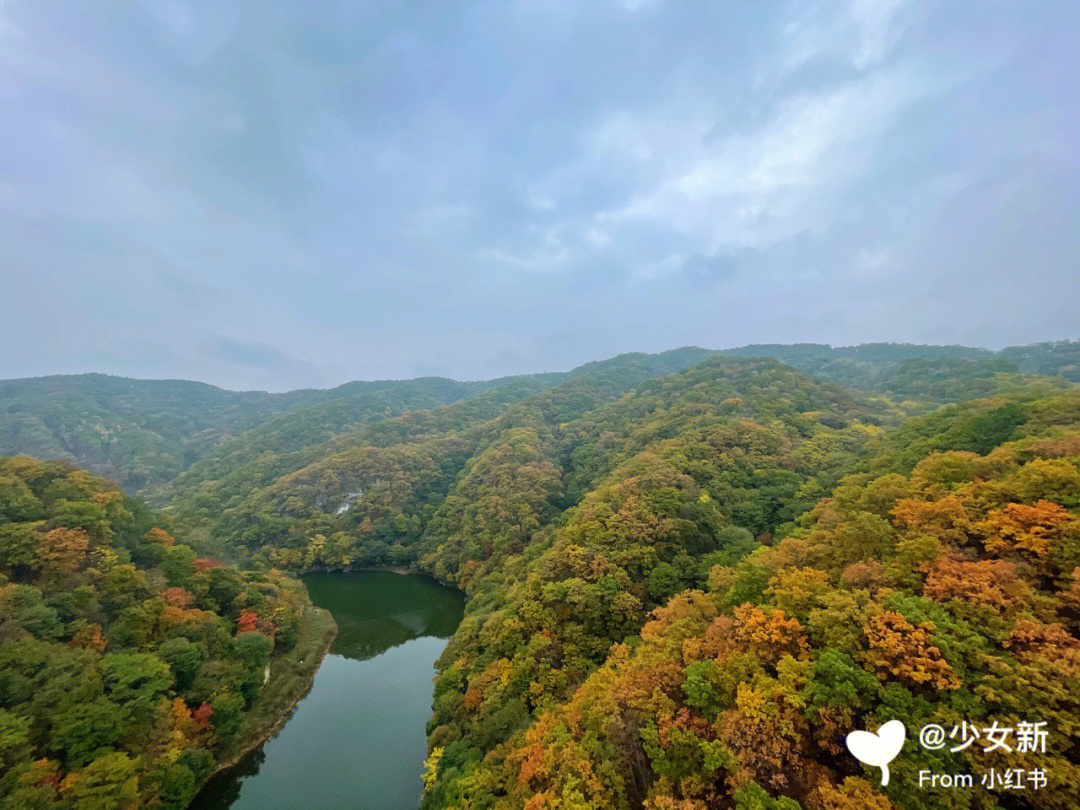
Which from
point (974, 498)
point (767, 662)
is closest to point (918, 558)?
point (974, 498)

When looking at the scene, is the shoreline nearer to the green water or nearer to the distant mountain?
the green water

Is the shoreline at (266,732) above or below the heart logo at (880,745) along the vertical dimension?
below

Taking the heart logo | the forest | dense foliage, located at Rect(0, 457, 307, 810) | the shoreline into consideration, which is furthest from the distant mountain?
the heart logo

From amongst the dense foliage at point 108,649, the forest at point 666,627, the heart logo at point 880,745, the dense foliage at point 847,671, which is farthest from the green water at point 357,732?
the heart logo at point 880,745

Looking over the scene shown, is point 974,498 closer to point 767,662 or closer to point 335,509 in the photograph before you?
point 767,662

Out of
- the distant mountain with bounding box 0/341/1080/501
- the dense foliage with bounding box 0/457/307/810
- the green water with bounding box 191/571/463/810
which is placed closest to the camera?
the dense foliage with bounding box 0/457/307/810

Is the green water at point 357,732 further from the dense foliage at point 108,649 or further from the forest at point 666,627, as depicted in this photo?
the dense foliage at point 108,649
